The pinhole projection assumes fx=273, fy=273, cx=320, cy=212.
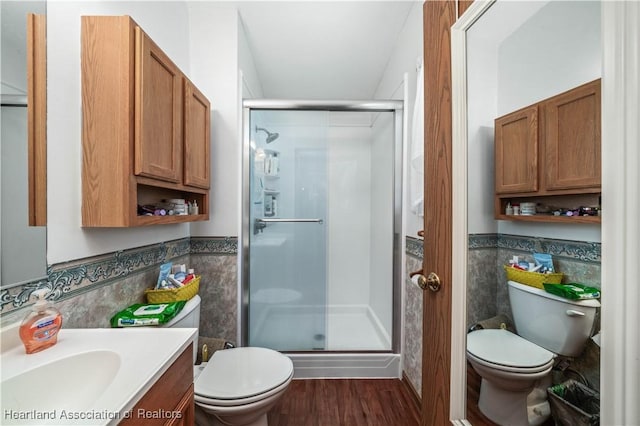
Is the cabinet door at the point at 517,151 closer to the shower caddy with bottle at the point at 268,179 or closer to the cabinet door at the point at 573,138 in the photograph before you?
the cabinet door at the point at 573,138

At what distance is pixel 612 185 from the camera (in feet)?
1.43

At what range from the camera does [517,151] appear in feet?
2.11

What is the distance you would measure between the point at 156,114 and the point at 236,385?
1198mm

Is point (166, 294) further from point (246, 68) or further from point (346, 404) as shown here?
point (246, 68)

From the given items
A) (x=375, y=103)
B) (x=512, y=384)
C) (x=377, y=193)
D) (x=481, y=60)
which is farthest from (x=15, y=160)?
(x=377, y=193)

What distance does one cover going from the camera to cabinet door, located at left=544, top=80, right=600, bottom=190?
1.56 ft

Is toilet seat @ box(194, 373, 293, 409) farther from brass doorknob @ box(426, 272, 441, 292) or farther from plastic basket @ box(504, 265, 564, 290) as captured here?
plastic basket @ box(504, 265, 564, 290)

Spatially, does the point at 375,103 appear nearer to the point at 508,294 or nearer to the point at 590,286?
the point at 508,294

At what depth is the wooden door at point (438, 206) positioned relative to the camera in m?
0.85

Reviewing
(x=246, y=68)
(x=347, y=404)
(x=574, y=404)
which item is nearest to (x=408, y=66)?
(x=246, y=68)

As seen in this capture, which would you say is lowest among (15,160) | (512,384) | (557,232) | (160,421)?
(160,421)

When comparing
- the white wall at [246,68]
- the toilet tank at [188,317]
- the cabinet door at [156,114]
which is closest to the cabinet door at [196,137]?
the cabinet door at [156,114]

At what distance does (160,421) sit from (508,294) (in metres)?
0.93

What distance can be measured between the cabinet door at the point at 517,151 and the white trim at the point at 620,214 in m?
0.16
